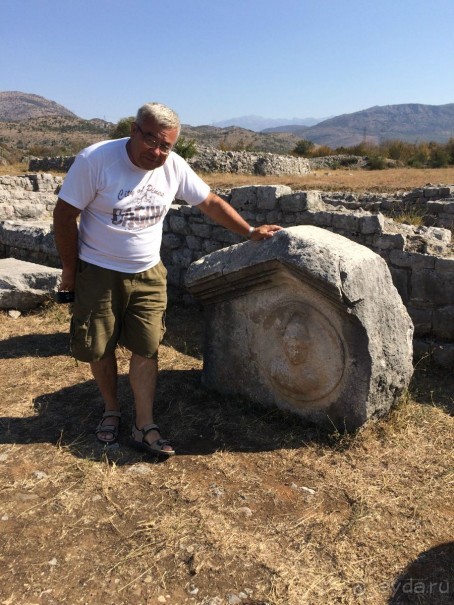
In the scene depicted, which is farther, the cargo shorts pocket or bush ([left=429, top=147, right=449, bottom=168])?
bush ([left=429, top=147, right=449, bottom=168])

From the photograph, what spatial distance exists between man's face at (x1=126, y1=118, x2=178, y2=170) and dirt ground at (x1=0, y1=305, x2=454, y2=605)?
5.56 ft

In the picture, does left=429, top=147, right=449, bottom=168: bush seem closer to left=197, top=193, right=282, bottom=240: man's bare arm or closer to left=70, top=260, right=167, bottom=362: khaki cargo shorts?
left=197, top=193, right=282, bottom=240: man's bare arm

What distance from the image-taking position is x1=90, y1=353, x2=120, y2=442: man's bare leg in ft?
11.0

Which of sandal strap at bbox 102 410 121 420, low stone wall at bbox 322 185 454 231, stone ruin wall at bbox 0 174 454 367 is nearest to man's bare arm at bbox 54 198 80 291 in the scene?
sandal strap at bbox 102 410 121 420

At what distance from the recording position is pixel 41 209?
11070mm

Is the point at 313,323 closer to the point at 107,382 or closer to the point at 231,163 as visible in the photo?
the point at 107,382

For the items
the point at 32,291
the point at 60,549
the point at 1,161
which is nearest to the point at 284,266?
the point at 60,549

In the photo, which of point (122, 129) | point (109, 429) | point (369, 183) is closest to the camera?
point (109, 429)

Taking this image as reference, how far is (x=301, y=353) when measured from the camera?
134 inches

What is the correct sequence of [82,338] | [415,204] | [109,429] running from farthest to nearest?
[415,204]
[109,429]
[82,338]

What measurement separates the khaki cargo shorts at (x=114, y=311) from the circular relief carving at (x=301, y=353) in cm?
75

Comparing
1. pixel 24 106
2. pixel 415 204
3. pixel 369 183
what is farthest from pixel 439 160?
pixel 24 106

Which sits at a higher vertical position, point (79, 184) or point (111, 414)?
point (79, 184)

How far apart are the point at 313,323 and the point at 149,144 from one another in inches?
56.5
